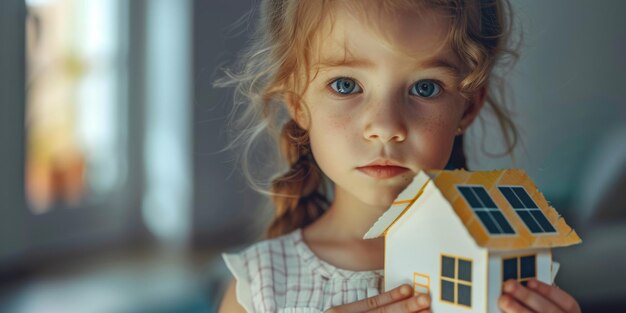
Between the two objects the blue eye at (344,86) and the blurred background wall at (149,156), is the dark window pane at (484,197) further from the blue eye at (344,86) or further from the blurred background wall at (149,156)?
the blurred background wall at (149,156)

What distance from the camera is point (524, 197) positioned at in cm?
48

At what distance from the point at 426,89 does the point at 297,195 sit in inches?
8.8

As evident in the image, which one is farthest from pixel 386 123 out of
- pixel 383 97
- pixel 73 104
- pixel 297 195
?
pixel 73 104

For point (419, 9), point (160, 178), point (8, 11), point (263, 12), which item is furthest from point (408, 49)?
point (160, 178)

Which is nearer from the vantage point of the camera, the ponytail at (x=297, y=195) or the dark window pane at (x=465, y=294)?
the dark window pane at (x=465, y=294)

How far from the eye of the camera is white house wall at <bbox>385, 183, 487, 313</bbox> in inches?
17.3

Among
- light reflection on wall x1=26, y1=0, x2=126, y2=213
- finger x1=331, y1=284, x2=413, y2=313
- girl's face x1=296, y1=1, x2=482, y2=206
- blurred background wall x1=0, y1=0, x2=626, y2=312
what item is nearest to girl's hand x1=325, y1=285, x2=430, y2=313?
finger x1=331, y1=284, x2=413, y2=313

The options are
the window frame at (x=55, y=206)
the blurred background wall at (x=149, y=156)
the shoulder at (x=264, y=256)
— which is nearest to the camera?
the shoulder at (x=264, y=256)

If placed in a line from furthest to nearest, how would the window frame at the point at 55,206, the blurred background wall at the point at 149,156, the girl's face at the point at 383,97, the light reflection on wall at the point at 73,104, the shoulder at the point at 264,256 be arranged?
1. the light reflection on wall at the point at 73,104
2. the window frame at the point at 55,206
3. the blurred background wall at the point at 149,156
4. the shoulder at the point at 264,256
5. the girl's face at the point at 383,97

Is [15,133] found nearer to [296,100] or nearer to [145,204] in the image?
[145,204]

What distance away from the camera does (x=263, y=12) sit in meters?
0.65

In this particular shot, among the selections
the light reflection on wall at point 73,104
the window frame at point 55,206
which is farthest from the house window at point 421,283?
the light reflection on wall at point 73,104

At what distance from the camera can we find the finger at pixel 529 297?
44 centimetres

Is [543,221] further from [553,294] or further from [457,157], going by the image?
[457,157]
